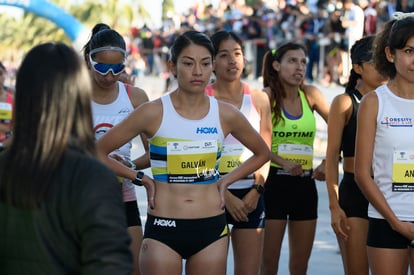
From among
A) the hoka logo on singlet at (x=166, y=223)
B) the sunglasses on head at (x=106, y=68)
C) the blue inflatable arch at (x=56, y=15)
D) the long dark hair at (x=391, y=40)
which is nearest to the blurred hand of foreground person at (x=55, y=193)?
the hoka logo on singlet at (x=166, y=223)

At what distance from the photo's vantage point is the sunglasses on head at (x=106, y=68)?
5.62m

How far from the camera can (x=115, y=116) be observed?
5758 millimetres

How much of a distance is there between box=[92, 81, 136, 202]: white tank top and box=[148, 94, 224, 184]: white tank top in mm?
879

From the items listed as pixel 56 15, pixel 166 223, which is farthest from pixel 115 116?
pixel 56 15

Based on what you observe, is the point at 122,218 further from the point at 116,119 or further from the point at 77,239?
the point at 116,119

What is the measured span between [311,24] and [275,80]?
13.4m

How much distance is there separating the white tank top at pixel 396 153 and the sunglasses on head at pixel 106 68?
1654 mm

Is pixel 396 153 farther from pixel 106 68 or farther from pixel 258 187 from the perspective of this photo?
pixel 106 68

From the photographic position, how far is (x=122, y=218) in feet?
8.82

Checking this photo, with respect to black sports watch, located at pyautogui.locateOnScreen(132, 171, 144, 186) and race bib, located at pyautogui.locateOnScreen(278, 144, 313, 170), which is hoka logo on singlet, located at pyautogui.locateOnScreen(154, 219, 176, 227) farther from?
race bib, located at pyautogui.locateOnScreen(278, 144, 313, 170)

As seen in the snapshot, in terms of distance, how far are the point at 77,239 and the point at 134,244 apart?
298cm

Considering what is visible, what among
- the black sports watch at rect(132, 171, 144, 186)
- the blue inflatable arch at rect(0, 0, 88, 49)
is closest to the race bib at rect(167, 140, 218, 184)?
the black sports watch at rect(132, 171, 144, 186)

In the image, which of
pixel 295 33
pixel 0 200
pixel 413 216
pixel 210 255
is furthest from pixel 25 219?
pixel 295 33

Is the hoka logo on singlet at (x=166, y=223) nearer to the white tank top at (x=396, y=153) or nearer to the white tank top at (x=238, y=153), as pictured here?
the white tank top at (x=396, y=153)
